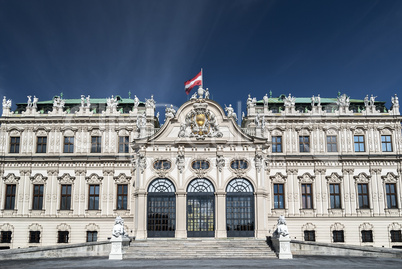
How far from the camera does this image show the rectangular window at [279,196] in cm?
4631

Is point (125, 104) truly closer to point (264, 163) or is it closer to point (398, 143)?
point (264, 163)

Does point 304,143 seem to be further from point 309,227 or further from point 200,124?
point 200,124

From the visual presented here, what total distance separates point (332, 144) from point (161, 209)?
69.3ft

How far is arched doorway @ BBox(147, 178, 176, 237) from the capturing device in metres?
40.2

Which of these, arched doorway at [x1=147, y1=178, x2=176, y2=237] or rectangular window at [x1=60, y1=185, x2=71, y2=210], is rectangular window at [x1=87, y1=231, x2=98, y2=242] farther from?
arched doorway at [x1=147, y1=178, x2=176, y2=237]

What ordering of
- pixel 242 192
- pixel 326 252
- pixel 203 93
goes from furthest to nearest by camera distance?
pixel 203 93 → pixel 242 192 → pixel 326 252

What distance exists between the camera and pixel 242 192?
41.1 metres

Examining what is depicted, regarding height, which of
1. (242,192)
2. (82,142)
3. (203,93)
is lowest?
(242,192)

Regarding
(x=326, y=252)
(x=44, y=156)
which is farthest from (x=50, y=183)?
(x=326, y=252)

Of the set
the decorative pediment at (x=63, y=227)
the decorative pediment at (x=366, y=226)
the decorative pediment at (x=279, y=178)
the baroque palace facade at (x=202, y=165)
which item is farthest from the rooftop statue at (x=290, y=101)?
the decorative pediment at (x=63, y=227)

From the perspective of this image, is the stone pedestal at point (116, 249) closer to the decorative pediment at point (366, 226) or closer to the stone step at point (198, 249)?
the stone step at point (198, 249)

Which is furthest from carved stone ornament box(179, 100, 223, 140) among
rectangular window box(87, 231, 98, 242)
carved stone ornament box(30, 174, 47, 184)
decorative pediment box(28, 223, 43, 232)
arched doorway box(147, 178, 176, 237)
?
decorative pediment box(28, 223, 43, 232)

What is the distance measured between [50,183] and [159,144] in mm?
14462

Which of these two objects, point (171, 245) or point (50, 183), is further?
point (50, 183)
